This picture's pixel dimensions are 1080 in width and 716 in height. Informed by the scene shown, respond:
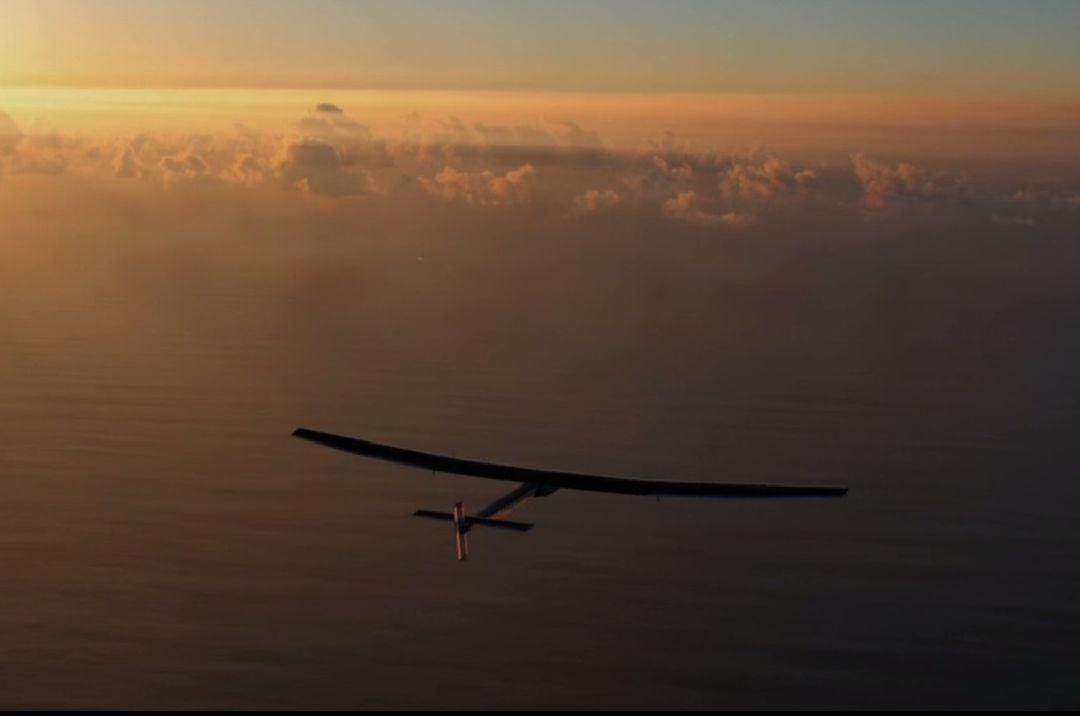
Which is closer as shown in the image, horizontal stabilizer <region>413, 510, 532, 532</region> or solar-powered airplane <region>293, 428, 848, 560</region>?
horizontal stabilizer <region>413, 510, 532, 532</region>

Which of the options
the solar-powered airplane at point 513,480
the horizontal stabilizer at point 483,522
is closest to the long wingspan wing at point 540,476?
the solar-powered airplane at point 513,480

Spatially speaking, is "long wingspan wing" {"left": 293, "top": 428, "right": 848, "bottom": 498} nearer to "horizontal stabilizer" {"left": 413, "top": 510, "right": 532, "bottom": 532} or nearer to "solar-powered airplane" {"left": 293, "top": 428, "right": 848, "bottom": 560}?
"solar-powered airplane" {"left": 293, "top": 428, "right": 848, "bottom": 560}

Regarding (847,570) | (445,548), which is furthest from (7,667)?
(847,570)

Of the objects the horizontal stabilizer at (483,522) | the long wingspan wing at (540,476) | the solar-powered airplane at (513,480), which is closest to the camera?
the horizontal stabilizer at (483,522)

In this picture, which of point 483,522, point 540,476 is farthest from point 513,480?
point 483,522

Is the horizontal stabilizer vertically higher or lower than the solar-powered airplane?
lower

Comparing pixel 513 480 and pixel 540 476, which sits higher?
pixel 540 476

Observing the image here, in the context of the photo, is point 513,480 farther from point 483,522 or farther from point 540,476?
point 483,522

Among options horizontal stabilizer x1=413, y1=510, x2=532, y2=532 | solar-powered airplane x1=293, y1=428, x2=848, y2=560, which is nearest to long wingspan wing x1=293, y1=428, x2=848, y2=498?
solar-powered airplane x1=293, y1=428, x2=848, y2=560

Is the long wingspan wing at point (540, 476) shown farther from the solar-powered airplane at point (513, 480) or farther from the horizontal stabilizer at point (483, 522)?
the horizontal stabilizer at point (483, 522)

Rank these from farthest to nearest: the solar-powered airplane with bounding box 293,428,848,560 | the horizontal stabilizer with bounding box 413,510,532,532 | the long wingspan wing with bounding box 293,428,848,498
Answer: the solar-powered airplane with bounding box 293,428,848,560
the long wingspan wing with bounding box 293,428,848,498
the horizontal stabilizer with bounding box 413,510,532,532

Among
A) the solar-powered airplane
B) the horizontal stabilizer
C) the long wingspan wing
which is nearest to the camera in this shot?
the horizontal stabilizer
